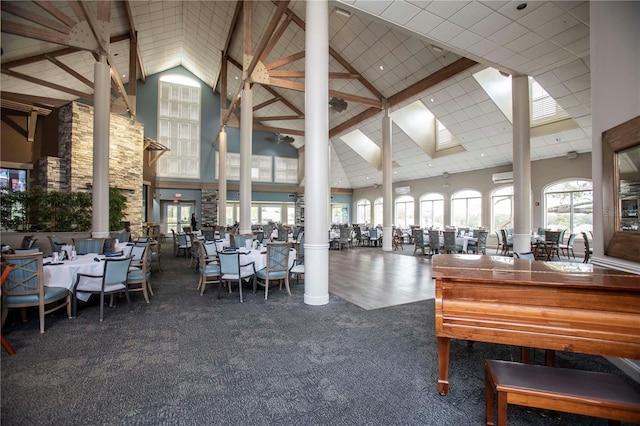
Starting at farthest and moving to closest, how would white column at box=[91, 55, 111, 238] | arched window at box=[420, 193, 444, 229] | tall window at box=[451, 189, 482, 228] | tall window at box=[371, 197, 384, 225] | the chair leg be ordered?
tall window at box=[371, 197, 384, 225]
arched window at box=[420, 193, 444, 229]
tall window at box=[451, 189, 482, 228]
white column at box=[91, 55, 111, 238]
the chair leg

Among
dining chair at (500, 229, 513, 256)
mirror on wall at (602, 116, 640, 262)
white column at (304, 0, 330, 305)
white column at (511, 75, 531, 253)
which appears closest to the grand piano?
mirror on wall at (602, 116, 640, 262)

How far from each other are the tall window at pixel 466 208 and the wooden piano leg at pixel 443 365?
1211 cm

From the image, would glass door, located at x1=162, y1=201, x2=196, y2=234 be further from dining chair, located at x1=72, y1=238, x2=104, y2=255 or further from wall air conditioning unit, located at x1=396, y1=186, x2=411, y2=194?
wall air conditioning unit, located at x1=396, y1=186, x2=411, y2=194

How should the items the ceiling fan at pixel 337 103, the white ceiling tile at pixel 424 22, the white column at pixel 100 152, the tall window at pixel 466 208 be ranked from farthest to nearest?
the tall window at pixel 466 208 → the ceiling fan at pixel 337 103 → the white column at pixel 100 152 → the white ceiling tile at pixel 424 22

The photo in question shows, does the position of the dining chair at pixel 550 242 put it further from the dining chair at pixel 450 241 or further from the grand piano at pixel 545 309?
the grand piano at pixel 545 309

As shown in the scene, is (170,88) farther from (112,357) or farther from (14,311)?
(112,357)

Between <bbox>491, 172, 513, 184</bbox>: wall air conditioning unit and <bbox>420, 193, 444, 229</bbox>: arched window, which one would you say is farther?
<bbox>420, 193, 444, 229</bbox>: arched window

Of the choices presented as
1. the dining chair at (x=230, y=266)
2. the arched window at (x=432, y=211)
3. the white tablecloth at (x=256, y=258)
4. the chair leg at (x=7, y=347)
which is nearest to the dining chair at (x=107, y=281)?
the chair leg at (x=7, y=347)

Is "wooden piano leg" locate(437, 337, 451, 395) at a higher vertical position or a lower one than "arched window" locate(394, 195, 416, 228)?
lower

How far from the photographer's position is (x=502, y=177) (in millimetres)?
11156

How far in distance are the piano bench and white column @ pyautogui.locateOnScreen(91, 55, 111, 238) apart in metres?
7.57

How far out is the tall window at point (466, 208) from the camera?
12812mm

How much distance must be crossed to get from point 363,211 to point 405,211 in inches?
147

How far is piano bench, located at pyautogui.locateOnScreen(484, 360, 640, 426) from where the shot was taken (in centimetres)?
139
